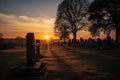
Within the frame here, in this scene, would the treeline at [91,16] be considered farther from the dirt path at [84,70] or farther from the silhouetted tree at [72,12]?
the dirt path at [84,70]

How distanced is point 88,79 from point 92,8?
35994 mm

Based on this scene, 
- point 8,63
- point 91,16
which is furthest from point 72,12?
point 8,63

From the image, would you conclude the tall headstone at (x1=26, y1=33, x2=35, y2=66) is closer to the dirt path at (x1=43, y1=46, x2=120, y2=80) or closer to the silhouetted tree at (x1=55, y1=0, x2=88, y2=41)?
the dirt path at (x1=43, y1=46, x2=120, y2=80)

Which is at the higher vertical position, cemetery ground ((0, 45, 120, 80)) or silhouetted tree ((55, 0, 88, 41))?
silhouetted tree ((55, 0, 88, 41))

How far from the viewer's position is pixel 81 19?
5059cm

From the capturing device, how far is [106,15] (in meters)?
43.0

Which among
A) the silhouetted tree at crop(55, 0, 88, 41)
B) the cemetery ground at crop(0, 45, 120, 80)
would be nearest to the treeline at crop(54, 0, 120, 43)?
the silhouetted tree at crop(55, 0, 88, 41)

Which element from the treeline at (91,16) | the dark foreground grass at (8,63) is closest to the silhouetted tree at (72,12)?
the treeline at (91,16)

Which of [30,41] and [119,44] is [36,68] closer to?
[30,41]

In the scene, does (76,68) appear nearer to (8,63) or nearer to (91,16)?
(8,63)

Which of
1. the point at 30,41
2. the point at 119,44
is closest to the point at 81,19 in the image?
the point at 119,44

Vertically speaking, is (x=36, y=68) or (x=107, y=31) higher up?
(x=107, y=31)

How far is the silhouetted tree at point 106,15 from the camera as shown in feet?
134

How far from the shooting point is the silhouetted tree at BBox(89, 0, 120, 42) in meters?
40.9
